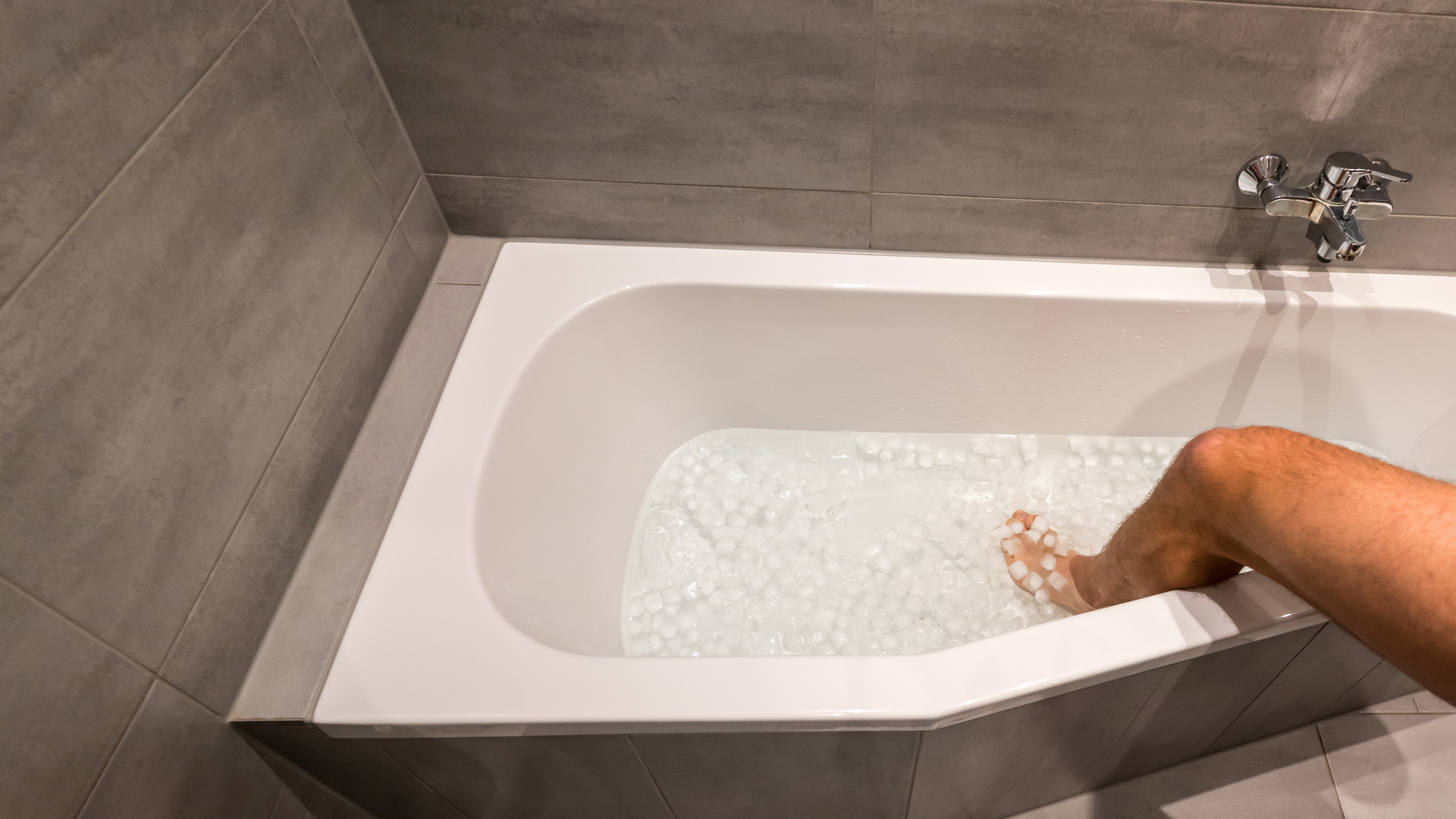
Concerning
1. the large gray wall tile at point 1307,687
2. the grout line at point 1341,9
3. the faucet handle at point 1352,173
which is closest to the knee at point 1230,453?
the large gray wall tile at point 1307,687

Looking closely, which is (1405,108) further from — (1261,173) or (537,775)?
(537,775)

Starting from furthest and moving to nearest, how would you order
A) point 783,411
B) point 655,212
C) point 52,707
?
1. point 783,411
2. point 655,212
3. point 52,707

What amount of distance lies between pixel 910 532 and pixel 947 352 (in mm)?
295

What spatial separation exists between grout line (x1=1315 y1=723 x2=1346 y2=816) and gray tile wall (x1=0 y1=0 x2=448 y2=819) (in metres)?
1.38

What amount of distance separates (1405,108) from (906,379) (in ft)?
2.34

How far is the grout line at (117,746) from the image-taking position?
0.63 meters

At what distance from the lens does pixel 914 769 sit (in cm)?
90

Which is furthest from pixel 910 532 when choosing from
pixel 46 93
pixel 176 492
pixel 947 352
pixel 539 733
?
pixel 46 93

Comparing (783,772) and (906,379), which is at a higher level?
(906,379)

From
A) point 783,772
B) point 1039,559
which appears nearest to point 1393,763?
point 1039,559

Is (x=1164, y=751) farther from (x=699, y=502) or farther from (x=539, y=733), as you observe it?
(x=539, y=733)

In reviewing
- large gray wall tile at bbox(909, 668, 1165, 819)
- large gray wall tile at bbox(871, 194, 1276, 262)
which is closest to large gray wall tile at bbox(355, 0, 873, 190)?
A: large gray wall tile at bbox(871, 194, 1276, 262)

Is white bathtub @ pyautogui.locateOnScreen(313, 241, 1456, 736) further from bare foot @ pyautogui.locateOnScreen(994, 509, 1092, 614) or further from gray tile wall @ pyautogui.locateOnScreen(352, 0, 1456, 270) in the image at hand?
bare foot @ pyautogui.locateOnScreen(994, 509, 1092, 614)

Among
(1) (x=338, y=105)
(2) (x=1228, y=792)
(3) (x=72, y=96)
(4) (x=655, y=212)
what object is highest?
(4) (x=655, y=212)
